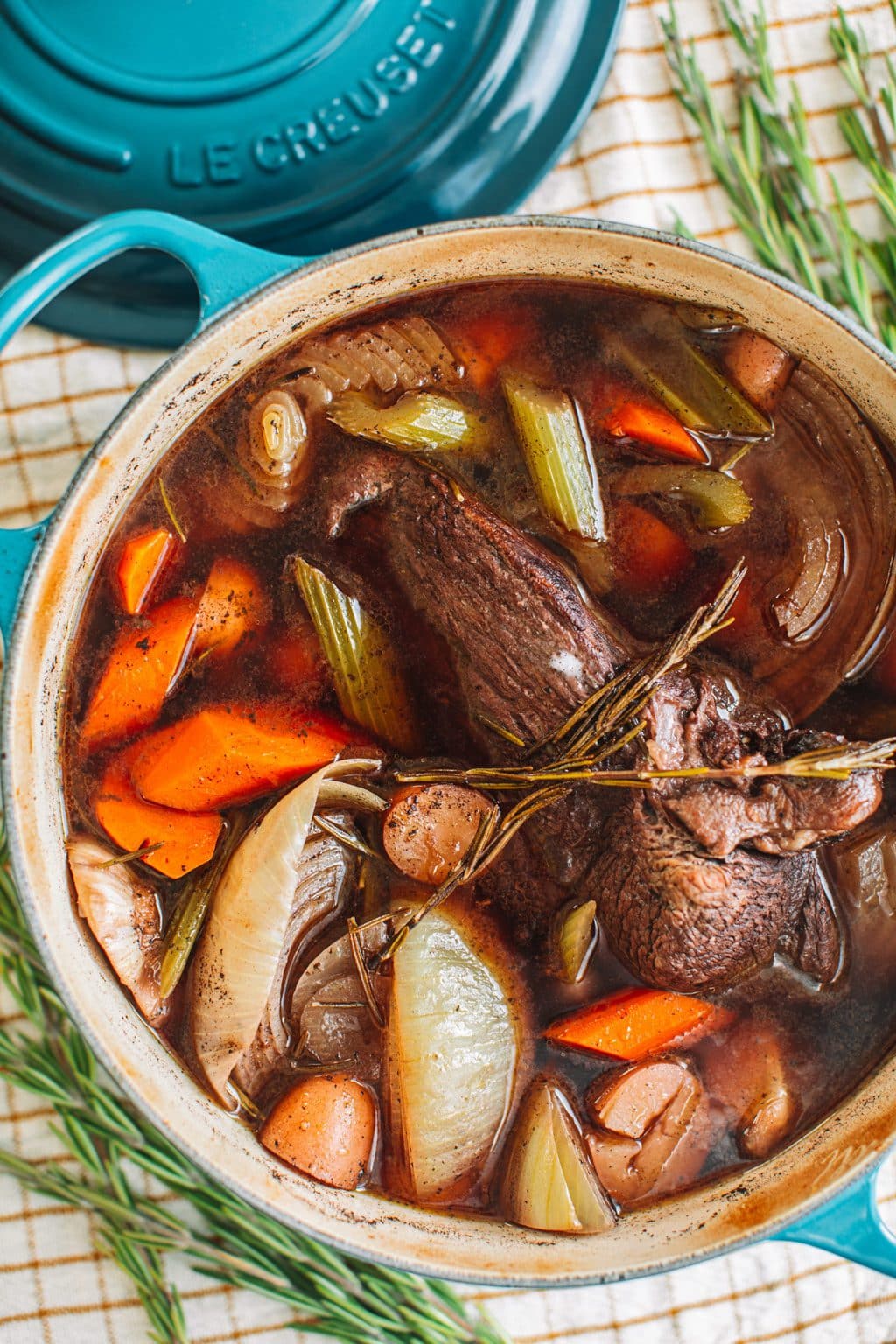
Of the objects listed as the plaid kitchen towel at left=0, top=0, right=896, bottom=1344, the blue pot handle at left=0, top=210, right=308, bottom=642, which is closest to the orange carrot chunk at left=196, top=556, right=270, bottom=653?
the blue pot handle at left=0, top=210, right=308, bottom=642

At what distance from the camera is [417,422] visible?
1.45 metres

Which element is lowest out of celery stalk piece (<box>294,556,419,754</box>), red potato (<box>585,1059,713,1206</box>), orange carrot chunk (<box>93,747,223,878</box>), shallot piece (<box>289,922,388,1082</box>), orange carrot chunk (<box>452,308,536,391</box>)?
red potato (<box>585,1059,713,1206</box>)

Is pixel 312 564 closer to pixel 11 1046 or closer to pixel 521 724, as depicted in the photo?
pixel 521 724

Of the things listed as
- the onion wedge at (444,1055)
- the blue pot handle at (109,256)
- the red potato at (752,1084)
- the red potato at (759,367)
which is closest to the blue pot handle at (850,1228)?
the red potato at (752,1084)

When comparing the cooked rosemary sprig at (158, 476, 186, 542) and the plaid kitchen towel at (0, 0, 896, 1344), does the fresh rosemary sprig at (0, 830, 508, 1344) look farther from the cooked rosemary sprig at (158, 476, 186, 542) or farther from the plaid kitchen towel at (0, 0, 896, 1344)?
the cooked rosemary sprig at (158, 476, 186, 542)

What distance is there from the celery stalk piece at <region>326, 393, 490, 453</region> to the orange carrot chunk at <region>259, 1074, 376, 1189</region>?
85cm

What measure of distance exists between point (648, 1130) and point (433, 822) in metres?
0.51

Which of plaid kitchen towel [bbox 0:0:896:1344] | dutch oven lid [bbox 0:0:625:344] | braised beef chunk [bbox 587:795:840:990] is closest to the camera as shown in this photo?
braised beef chunk [bbox 587:795:840:990]

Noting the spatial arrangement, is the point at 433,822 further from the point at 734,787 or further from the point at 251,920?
the point at 734,787

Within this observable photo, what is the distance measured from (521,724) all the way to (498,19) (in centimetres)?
104

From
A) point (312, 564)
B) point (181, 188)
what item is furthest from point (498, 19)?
point (312, 564)

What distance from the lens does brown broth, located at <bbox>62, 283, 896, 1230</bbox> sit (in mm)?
1470

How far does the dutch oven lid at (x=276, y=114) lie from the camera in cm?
159

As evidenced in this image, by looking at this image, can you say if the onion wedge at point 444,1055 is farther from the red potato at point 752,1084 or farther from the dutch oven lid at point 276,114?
the dutch oven lid at point 276,114
